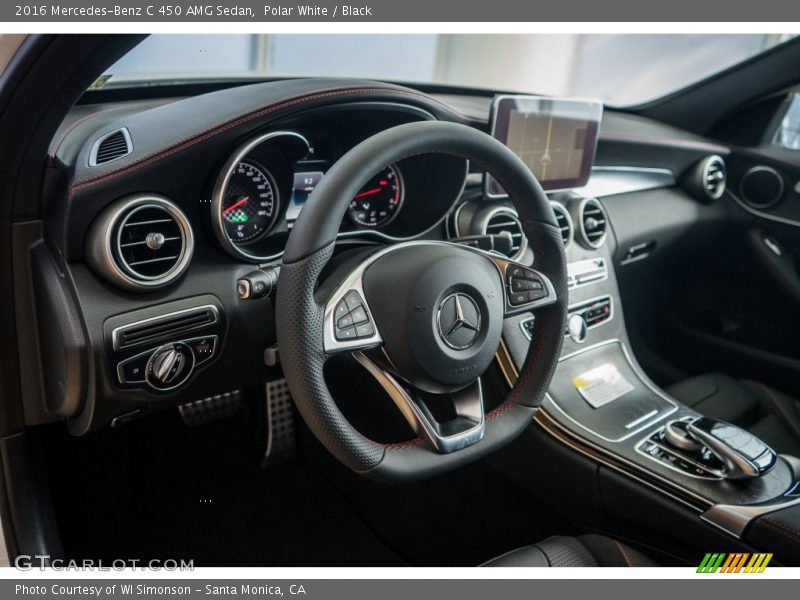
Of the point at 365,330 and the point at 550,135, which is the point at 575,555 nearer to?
the point at 365,330

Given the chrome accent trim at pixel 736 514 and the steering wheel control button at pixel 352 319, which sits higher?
the steering wheel control button at pixel 352 319

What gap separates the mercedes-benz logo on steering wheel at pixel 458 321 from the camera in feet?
3.43

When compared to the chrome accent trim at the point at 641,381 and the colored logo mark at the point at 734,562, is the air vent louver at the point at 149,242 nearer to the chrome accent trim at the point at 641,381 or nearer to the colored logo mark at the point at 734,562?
the chrome accent trim at the point at 641,381

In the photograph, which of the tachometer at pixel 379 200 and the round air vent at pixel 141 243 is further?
the tachometer at pixel 379 200

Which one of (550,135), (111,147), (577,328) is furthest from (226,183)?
(577,328)

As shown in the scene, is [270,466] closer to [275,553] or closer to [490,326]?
[275,553]

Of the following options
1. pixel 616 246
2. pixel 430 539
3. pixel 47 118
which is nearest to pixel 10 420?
pixel 47 118

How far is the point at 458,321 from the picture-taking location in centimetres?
105

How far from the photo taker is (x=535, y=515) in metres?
1.60

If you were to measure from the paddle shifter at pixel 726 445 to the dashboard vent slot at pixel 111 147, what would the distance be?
118cm

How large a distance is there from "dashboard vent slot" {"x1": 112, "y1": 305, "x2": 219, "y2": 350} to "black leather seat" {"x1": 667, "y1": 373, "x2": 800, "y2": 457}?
138 centimetres

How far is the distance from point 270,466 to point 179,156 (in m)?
0.93

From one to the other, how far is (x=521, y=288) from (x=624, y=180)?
1.04m

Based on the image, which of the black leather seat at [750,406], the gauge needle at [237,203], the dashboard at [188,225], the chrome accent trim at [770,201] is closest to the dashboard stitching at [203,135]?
the dashboard at [188,225]
